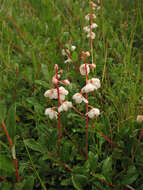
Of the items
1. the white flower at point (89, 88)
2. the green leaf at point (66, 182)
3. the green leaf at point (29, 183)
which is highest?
the white flower at point (89, 88)

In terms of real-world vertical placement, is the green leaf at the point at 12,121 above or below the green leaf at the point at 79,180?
above

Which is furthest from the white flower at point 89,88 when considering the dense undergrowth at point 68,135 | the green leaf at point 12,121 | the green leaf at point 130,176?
the green leaf at point 130,176

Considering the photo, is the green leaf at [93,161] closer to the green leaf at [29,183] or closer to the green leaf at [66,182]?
the green leaf at [66,182]

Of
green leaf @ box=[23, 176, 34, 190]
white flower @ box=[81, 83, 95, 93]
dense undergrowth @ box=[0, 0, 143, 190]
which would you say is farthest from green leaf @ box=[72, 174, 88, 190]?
white flower @ box=[81, 83, 95, 93]

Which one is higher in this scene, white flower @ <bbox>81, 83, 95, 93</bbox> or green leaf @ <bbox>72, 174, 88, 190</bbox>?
white flower @ <bbox>81, 83, 95, 93</bbox>

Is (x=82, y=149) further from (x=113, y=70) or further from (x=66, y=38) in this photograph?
(x=66, y=38)

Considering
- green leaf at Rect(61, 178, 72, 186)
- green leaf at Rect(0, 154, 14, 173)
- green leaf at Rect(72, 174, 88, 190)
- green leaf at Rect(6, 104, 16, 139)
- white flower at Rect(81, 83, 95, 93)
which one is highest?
white flower at Rect(81, 83, 95, 93)

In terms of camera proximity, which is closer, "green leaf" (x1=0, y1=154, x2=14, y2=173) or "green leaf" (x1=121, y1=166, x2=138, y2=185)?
"green leaf" (x1=0, y1=154, x2=14, y2=173)

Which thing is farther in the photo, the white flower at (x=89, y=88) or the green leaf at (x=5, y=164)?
the white flower at (x=89, y=88)

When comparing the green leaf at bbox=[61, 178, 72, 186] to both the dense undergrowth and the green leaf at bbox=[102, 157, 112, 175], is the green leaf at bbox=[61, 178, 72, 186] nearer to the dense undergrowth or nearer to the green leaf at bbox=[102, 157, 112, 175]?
the dense undergrowth

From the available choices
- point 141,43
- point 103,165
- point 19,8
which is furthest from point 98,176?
point 19,8

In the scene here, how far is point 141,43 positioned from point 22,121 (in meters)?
1.36

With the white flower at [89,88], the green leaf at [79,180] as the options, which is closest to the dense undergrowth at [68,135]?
the green leaf at [79,180]

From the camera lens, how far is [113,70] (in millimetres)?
1399
